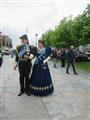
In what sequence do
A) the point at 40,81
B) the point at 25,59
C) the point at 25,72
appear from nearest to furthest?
the point at 40,81 < the point at 25,59 < the point at 25,72

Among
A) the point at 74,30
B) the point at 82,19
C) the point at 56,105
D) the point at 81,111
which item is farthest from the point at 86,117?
the point at 74,30

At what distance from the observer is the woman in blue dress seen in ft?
23.2

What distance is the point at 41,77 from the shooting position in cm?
712

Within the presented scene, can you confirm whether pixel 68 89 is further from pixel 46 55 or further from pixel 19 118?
pixel 19 118

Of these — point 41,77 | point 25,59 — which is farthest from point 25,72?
point 41,77

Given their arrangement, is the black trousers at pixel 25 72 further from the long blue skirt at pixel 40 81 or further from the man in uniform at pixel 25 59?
the long blue skirt at pixel 40 81

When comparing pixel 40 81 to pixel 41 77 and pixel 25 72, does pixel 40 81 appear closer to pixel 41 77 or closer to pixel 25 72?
pixel 41 77

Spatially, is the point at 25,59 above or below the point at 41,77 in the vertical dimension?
above

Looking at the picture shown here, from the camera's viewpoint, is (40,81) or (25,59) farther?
(25,59)

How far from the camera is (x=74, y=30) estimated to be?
87.6ft

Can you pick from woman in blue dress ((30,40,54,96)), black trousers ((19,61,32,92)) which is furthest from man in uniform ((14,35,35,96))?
woman in blue dress ((30,40,54,96))

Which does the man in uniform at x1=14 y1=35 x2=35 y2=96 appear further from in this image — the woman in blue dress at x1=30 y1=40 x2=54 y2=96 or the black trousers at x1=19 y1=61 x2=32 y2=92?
the woman in blue dress at x1=30 y1=40 x2=54 y2=96

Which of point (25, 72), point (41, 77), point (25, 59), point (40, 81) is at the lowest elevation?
point (40, 81)

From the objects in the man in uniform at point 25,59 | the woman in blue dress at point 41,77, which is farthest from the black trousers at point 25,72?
the woman in blue dress at point 41,77
